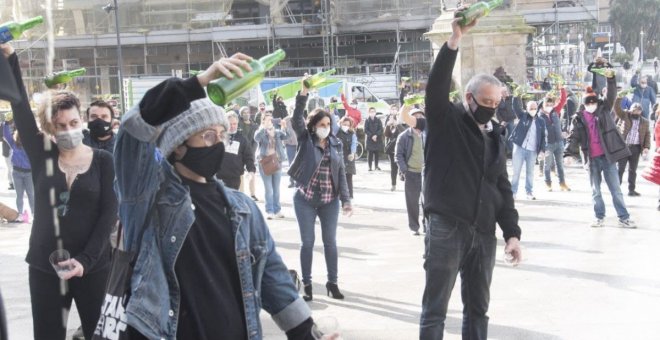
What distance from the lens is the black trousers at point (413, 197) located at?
36.1 ft

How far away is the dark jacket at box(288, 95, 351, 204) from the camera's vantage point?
7648 millimetres

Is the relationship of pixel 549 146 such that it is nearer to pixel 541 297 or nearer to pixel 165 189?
pixel 541 297

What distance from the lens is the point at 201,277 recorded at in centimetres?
288

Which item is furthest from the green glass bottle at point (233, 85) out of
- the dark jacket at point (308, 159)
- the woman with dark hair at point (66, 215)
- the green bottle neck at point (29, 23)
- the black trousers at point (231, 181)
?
the black trousers at point (231, 181)

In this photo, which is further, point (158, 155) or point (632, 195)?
point (632, 195)

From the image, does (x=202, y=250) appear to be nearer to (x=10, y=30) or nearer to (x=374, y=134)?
(x=10, y=30)

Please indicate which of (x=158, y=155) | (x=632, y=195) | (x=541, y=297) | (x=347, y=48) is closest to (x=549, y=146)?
(x=632, y=195)

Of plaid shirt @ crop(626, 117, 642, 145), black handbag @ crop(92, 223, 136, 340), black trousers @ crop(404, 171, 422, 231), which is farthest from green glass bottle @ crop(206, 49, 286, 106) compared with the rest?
plaid shirt @ crop(626, 117, 642, 145)

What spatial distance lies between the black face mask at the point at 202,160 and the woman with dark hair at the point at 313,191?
4599 millimetres

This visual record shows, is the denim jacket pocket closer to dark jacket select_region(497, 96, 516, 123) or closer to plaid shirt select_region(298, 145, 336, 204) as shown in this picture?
plaid shirt select_region(298, 145, 336, 204)

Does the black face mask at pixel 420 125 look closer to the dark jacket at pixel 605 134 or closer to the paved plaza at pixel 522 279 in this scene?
the paved plaza at pixel 522 279

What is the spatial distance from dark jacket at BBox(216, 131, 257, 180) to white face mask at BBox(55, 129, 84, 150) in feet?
13.0

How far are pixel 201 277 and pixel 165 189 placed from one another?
0.30 meters

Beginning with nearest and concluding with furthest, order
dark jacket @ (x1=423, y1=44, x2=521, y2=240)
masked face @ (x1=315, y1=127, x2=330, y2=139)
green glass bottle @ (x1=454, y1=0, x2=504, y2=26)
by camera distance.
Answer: green glass bottle @ (x1=454, y1=0, x2=504, y2=26) < dark jacket @ (x1=423, y1=44, x2=521, y2=240) < masked face @ (x1=315, y1=127, x2=330, y2=139)
